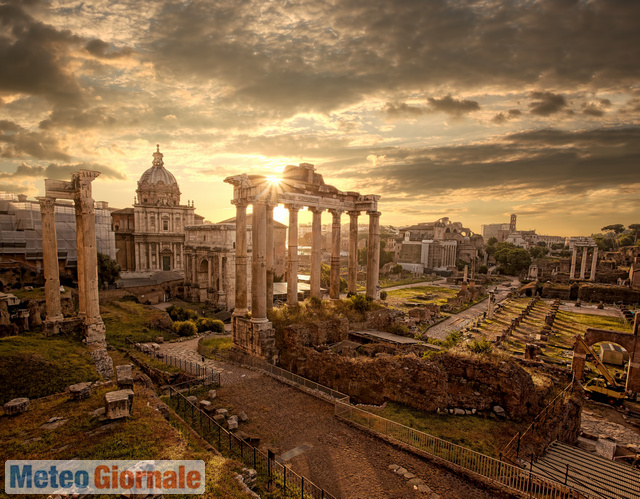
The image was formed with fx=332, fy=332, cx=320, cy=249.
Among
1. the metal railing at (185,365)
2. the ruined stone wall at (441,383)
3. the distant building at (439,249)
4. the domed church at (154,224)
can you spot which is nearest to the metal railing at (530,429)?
the ruined stone wall at (441,383)

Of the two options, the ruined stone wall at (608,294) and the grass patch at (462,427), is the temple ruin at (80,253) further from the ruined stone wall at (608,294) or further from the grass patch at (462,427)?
the ruined stone wall at (608,294)

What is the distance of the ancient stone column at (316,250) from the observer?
2145 centimetres

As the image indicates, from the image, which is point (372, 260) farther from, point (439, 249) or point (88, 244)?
point (439, 249)

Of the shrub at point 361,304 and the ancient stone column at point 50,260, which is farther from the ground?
the ancient stone column at point 50,260

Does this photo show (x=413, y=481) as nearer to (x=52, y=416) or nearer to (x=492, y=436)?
(x=492, y=436)

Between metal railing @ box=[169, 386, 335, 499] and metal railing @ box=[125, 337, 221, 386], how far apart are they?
2.61 metres

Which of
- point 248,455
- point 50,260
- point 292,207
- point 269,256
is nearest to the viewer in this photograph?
point 248,455

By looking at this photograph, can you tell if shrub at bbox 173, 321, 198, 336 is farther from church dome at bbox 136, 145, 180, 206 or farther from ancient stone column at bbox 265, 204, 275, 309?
church dome at bbox 136, 145, 180, 206

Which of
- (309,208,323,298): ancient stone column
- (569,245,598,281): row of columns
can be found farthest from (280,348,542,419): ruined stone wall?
(569,245,598,281): row of columns

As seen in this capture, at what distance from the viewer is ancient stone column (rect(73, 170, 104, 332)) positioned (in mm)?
17484

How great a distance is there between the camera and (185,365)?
1859 centimetres

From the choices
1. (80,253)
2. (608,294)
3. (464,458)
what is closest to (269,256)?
(80,253)

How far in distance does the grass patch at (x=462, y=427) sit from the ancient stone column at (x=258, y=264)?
26.1 ft

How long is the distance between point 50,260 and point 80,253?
160cm
